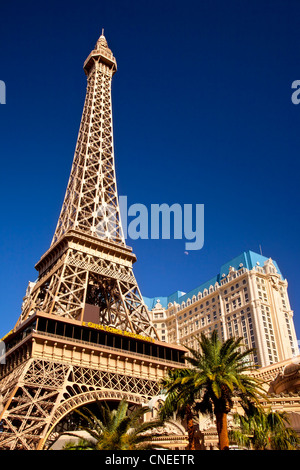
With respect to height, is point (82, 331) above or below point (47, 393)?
above

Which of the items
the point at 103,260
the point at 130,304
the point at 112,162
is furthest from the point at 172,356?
the point at 112,162

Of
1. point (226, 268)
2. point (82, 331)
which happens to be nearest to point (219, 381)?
point (82, 331)

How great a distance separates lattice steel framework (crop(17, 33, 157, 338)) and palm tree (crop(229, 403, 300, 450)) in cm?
2740

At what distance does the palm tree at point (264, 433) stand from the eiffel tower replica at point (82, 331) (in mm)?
12030

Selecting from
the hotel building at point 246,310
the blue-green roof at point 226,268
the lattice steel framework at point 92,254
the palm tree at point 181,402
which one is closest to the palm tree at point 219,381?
the palm tree at point 181,402

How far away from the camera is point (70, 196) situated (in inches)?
2955

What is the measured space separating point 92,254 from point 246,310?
63467 mm

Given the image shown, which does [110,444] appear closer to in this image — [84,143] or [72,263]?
[72,263]

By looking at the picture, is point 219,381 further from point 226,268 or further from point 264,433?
point 226,268

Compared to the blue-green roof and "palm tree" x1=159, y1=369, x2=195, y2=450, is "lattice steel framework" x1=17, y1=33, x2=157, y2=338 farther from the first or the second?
the blue-green roof

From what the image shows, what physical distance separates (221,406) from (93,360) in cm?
2578

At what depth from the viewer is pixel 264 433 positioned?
103 ft

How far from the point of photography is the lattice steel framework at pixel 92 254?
59.8 metres
